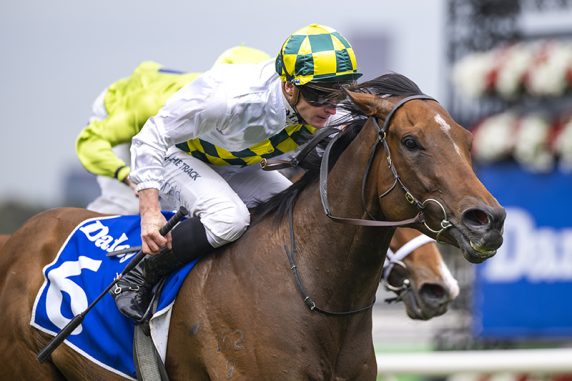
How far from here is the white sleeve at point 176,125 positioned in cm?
439

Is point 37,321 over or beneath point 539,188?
over

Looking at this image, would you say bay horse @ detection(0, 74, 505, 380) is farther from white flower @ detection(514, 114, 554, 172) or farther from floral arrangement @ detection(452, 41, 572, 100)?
floral arrangement @ detection(452, 41, 572, 100)

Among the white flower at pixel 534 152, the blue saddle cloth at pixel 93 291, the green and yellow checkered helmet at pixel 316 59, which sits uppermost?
the green and yellow checkered helmet at pixel 316 59

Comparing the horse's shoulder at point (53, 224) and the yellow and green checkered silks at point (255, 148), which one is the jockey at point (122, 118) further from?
the yellow and green checkered silks at point (255, 148)

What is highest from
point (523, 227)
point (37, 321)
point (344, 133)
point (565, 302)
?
point (344, 133)

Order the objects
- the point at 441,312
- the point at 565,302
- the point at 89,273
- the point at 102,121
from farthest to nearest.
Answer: the point at 565,302
the point at 102,121
the point at 441,312
the point at 89,273

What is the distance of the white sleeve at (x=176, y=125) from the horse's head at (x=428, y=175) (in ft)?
1.84

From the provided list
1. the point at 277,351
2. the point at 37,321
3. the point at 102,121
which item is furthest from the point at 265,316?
the point at 102,121

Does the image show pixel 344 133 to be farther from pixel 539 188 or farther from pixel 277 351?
pixel 539 188

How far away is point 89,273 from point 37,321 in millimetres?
328

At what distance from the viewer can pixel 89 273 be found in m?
4.83

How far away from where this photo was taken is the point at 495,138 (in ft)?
30.4

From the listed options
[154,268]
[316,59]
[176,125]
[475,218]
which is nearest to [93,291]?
[154,268]

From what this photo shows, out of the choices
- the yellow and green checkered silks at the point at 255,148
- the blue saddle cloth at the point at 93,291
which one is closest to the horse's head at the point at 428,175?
the yellow and green checkered silks at the point at 255,148
